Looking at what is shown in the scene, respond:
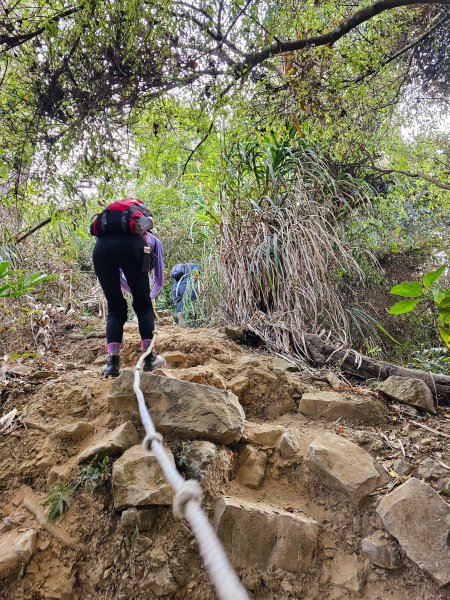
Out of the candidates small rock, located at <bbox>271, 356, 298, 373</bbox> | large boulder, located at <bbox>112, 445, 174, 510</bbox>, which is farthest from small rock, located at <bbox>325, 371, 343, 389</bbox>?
large boulder, located at <bbox>112, 445, 174, 510</bbox>

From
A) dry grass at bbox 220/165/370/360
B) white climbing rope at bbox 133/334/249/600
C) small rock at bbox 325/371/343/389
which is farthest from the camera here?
dry grass at bbox 220/165/370/360

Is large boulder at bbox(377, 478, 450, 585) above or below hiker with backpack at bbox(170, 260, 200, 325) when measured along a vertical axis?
below

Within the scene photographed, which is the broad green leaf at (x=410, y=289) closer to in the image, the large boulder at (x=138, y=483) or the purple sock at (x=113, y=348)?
the large boulder at (x=138, y=483)

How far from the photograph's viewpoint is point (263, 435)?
1954 millimetres

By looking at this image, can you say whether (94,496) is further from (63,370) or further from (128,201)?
(128,201)

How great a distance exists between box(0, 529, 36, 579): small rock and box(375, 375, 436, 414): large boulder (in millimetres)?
1955

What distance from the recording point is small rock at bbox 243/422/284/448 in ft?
6.32

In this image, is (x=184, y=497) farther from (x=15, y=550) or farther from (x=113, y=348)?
(x=113, y=348)

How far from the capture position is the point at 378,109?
452 cm

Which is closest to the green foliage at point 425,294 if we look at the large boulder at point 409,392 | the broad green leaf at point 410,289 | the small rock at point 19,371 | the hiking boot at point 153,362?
the broad green leaf at point 410,289

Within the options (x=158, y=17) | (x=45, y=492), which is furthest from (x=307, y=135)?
(x=45, y=492)

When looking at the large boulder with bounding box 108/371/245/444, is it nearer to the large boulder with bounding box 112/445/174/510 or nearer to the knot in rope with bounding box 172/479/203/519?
the large boulder with bounding box 112/445/174/510

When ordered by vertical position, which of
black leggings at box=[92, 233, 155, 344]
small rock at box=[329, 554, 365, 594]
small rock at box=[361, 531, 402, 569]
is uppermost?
black leggings at box=[92, 233, 155, 344]

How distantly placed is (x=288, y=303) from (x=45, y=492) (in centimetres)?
223
